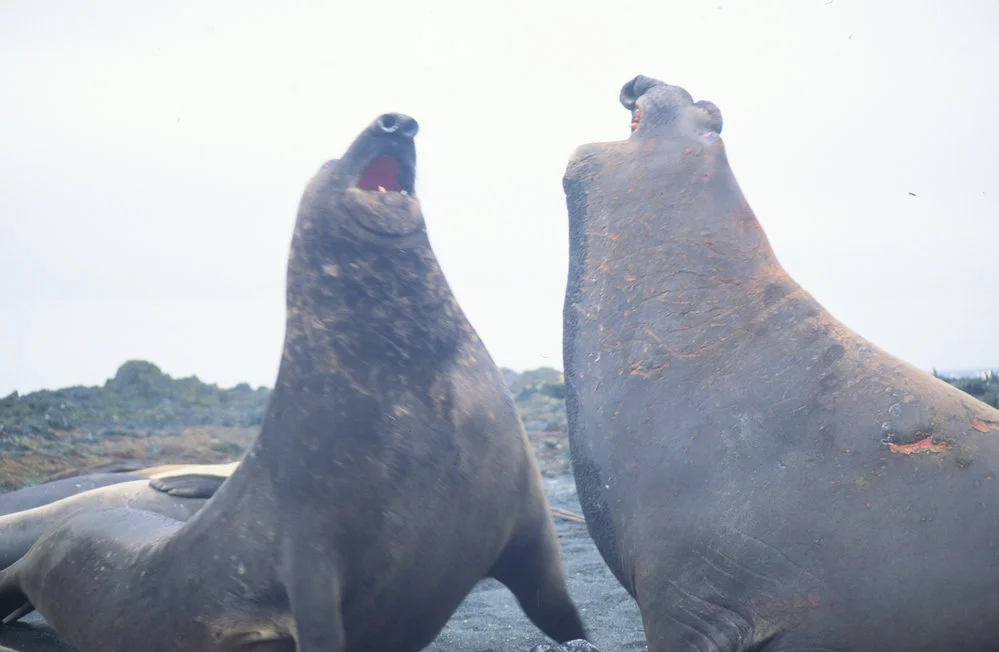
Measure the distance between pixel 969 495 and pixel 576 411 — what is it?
1.09 m

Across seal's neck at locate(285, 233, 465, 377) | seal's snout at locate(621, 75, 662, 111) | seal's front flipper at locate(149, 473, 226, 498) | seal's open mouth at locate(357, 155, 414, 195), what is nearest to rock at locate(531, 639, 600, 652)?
seal's neck at locate(285, 233, 465, 377)

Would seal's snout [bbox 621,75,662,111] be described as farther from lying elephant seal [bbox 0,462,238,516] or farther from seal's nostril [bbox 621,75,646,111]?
lying elephant seal [bbox 0,462,238,516]

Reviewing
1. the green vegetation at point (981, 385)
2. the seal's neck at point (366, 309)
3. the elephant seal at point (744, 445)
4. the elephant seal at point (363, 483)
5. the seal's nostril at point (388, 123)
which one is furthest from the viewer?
the green vegetation at point (981, 385)

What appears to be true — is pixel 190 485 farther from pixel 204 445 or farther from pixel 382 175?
pixel 204 445

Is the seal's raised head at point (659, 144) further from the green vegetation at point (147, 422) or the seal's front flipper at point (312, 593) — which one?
the green vegetation at point (147, 422)

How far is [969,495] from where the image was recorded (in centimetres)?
232

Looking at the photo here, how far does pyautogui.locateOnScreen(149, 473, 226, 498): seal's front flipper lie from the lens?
476 centimetres

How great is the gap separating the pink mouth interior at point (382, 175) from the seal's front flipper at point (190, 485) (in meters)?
1.92

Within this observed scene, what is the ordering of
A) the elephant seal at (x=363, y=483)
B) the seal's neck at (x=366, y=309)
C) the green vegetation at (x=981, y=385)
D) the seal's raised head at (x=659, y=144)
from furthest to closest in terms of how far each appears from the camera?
the green vegetation at (x=981, y=385) < the seal's neck at (x=366, y=309) < the elephant seal at (x=363, y=483) < the seal's raised head at (x=659, y=144)

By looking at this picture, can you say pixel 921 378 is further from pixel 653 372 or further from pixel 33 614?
pixel 33 614

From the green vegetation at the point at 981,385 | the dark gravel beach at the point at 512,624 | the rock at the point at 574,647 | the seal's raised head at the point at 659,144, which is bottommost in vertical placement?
the dark gravel beach at the point at 512,624

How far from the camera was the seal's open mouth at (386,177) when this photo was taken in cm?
355

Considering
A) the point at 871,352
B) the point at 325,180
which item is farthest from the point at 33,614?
the point at 871,352

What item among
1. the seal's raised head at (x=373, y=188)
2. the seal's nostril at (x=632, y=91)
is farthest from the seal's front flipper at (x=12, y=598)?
the seal's nostril at (x=632, y=91)
